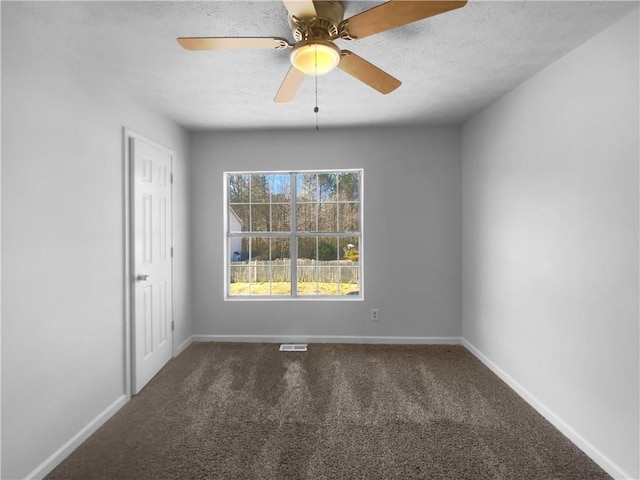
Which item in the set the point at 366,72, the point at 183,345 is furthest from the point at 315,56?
the point at 183,345

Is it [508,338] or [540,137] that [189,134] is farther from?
[508,338]

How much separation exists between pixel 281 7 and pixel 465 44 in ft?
3.84

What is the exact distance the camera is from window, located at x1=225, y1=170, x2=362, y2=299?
3.97 metres

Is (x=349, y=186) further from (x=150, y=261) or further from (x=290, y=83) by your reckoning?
(x=150, y=261)

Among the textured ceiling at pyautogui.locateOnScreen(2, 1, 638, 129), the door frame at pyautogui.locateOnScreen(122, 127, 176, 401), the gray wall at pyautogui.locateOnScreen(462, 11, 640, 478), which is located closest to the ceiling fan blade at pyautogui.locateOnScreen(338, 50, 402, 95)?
the textured ceiling at pyautogui.locateOnScreen(2, 1, 638, 129)

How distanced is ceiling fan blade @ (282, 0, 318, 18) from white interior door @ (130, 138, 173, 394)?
1.87 m

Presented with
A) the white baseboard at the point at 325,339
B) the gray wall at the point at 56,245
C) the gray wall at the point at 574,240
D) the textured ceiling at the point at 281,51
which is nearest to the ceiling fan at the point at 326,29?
the textured ceiling at the point at 281,51

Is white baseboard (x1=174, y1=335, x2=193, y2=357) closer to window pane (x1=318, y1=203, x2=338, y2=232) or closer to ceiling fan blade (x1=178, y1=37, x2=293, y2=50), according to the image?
window pane (x1=318, y1=203, x2=338, y2=232)

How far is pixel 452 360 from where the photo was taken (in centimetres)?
336

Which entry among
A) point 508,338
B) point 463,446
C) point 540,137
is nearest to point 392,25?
point 540,137

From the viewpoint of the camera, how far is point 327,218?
3996 millimetres

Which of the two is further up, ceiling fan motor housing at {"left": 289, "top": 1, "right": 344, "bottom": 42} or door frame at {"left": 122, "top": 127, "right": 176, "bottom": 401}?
ceiling fan motor housing at {"left": 289, "top": 1, "right": 344, "bottom": 42}

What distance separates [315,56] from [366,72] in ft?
1.31

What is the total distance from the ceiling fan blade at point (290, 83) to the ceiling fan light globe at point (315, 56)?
0.50 ft
